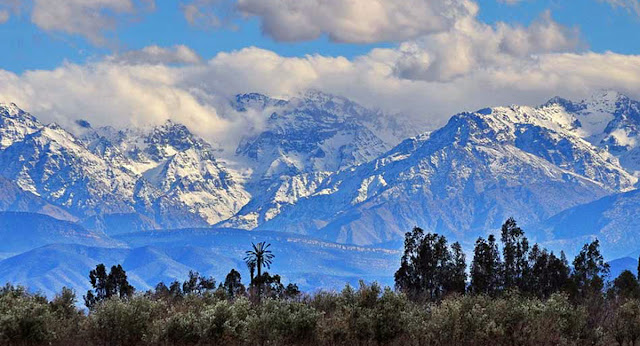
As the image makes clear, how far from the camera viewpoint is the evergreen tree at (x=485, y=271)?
18512 cm

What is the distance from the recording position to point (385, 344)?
330 feet

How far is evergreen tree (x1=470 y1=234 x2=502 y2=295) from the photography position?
18512 cm

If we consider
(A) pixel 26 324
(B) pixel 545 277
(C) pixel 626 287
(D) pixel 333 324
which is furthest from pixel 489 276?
(A) pixel 26 324

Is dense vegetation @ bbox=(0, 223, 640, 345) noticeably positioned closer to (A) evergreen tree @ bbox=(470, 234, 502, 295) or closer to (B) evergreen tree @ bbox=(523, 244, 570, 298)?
(A) evergreen tree @ bbox=(470, 234, 502, 295)

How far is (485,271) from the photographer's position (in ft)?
627

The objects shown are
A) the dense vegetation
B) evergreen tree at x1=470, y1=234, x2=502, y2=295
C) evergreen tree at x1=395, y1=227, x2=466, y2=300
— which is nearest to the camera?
the dense vegetation

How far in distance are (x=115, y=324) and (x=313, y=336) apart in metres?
18.2

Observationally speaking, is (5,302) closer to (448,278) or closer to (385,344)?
(385,344)

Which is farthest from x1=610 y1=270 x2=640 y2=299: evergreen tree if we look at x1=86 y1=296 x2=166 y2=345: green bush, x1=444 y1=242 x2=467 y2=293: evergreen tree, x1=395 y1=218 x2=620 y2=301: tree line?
x1=86 y1=296 x2=166 y2=345: green bush

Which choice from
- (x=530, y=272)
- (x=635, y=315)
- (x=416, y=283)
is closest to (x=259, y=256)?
(x=416, y=283)

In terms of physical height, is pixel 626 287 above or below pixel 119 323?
above

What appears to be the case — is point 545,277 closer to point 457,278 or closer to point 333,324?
point 457,278

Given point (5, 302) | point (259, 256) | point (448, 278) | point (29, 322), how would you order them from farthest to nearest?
point (448, 278) < point (259, 256) < point (5, 302) < point (29, 322)

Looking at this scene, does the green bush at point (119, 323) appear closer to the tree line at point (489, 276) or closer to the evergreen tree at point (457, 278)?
the tree line at point (489, 276)
